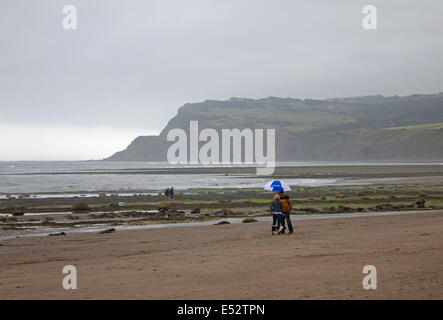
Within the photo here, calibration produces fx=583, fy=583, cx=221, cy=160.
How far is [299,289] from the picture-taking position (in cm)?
1111

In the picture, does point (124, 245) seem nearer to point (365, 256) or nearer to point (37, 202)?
point (365, 256)

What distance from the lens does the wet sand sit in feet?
36.5

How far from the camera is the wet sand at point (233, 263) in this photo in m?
11.1

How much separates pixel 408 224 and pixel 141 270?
1372 centimetres

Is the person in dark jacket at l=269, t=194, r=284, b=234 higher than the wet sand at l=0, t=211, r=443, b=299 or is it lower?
higher

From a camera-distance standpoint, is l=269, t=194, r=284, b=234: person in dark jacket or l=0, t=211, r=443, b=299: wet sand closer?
l=0, t=211, r=443, b=299: wet sand

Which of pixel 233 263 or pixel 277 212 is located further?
pixel 277 212

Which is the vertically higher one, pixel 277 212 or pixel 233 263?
pixel 277 212

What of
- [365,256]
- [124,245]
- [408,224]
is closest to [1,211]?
[124,245]

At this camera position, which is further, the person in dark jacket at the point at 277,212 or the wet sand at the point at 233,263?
the person in dark jacket at the point at 277,212

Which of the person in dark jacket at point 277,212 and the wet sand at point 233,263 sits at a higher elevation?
the person in dark jacket at point 277,212

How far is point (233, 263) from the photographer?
1472 centimetres
